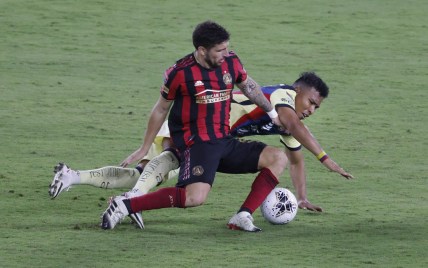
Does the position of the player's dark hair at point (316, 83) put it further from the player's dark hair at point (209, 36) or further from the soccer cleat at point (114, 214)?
the soccer cleat at point (114, 214)

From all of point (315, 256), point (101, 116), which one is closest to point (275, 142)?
point (101, 116)

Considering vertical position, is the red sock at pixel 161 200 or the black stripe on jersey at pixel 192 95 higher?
the black stripe on jersey at pixel 192 95

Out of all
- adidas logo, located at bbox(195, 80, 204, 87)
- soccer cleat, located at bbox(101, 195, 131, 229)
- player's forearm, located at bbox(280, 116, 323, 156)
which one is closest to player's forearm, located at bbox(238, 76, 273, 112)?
player's forearm, located at bbox(280, 116, 323, 156)

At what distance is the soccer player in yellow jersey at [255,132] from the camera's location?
9508 mm

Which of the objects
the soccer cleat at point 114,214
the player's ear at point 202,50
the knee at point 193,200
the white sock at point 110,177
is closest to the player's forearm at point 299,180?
the knee at point 193,200

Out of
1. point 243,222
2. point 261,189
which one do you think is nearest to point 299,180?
point 261,189

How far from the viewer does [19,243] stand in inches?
333

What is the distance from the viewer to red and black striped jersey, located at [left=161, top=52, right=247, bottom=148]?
9.00m

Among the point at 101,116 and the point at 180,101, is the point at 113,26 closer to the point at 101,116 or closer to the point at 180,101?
the point at 101,116

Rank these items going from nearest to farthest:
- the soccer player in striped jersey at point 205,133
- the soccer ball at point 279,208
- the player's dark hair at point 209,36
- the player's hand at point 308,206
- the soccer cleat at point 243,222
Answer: the player's dark hair at point 209,36, the soccer player in striped jersey at point 205,133, the soccer cleat at point 243,222, the soccer ball at point 279,208, the player's hand at point 308,206

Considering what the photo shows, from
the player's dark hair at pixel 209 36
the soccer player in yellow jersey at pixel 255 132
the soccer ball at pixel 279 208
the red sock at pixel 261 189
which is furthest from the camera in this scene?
the soccer player in yellow jersey at pixel 255 132

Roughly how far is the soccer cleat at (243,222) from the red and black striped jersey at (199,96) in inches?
24.4

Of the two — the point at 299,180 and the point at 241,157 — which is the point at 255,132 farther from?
the point at 241,157

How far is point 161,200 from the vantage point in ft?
29.3
